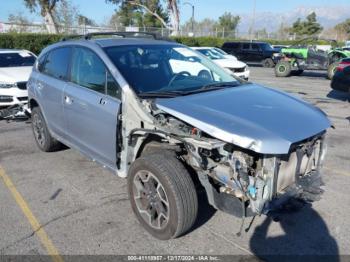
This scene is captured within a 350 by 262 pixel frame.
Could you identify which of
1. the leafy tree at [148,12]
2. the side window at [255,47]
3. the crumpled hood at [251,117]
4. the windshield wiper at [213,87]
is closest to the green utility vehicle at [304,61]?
the side window at [255,47]

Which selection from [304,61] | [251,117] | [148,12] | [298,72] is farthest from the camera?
[148,12]

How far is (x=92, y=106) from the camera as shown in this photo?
406 cm

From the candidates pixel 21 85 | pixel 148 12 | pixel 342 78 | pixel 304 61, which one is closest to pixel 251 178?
pixel 21 85

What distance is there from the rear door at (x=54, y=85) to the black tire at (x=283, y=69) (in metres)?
13.9

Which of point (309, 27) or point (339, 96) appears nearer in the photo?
point (339, 96)

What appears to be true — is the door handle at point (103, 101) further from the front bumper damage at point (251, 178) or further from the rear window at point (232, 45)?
the rear window at point (232, 45)

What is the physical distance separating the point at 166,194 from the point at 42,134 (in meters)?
3.28

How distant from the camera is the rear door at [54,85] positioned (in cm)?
483

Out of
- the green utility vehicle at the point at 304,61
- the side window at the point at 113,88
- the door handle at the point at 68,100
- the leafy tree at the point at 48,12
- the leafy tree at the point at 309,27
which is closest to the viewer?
the side window at the point at 113,88

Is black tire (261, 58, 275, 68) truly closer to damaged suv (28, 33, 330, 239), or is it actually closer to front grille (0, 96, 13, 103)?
front grille (0, 96, 13, 103)

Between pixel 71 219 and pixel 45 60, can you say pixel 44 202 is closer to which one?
pixel 71 219

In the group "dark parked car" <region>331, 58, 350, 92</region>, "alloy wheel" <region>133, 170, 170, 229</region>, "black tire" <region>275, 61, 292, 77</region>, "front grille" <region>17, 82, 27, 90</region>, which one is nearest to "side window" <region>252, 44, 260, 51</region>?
"black tire" <region>275, 61, 292, 77</region>

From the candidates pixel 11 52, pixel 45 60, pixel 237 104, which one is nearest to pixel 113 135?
pixel 237 104

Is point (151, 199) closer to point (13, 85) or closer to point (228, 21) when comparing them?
point (13, 85)
